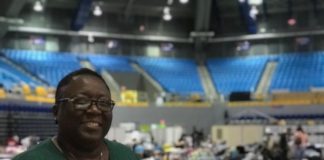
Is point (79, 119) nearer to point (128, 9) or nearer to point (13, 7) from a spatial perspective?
point (13, 7)

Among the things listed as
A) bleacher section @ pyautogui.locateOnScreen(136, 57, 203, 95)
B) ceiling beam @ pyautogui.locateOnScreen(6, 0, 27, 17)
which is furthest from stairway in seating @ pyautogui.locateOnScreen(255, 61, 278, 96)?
ceiling beam @ pyautogui.locateOnScreen(6, 0, 27, 17)

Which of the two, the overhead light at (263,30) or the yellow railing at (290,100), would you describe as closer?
the yellow railing at (290,100)

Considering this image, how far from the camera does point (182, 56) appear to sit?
109 ft

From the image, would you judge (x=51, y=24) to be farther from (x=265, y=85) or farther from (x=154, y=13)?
(x=265, y=85)

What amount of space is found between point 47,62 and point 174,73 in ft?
23.8

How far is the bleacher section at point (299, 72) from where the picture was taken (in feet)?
89.7

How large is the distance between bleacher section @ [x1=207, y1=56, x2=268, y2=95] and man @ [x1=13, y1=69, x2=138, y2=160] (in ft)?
82.9

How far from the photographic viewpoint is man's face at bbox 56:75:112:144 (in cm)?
163

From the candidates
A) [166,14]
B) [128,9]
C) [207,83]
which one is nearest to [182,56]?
[166,14]

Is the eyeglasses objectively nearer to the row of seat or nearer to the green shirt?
the green shirt

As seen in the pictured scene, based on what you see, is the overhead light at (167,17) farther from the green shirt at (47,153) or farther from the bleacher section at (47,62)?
the green shirt at (47,153)

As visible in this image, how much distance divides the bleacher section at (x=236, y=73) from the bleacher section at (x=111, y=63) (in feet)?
16.5

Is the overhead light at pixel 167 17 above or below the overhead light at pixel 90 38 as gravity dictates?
above

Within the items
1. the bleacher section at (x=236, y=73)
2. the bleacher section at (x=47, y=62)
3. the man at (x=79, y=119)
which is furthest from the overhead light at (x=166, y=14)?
→ the man at (x=79, y=119)
